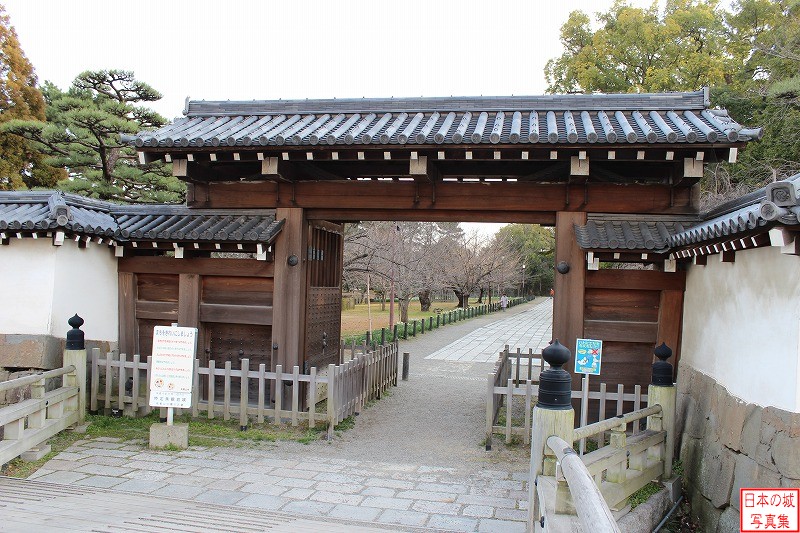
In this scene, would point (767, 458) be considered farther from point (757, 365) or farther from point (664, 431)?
point (664, 431)

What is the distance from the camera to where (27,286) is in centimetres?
823

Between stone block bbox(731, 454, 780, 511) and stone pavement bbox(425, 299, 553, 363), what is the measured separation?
36.3 feet

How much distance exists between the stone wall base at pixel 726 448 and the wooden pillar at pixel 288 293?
17.5 ft

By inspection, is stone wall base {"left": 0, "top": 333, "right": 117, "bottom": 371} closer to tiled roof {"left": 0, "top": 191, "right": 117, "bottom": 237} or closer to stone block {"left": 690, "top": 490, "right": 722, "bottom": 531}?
tiled roof {"left": 0, "top": 191, "right": 117, "bottom": 237}

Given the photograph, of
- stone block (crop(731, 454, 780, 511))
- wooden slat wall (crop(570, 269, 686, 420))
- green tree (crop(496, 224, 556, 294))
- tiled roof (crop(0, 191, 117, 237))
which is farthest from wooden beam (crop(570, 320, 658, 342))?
green tree (crop(496, 224, 556, 294))

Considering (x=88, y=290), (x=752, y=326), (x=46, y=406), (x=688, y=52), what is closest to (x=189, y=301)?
(x=88, y=290)

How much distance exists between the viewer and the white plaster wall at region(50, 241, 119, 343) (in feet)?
27.2

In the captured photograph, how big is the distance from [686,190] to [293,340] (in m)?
5.97

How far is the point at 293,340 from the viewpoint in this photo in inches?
343

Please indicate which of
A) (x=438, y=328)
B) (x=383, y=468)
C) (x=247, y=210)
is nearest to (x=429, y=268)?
(x=438, y=328)

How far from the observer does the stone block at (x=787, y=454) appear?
14.1 feet

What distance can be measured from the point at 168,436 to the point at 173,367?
0.85 meters

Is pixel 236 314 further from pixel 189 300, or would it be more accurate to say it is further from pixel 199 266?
pixel 199 266

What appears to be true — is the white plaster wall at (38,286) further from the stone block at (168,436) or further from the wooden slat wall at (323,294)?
the wooden slat wall at (323,294)
